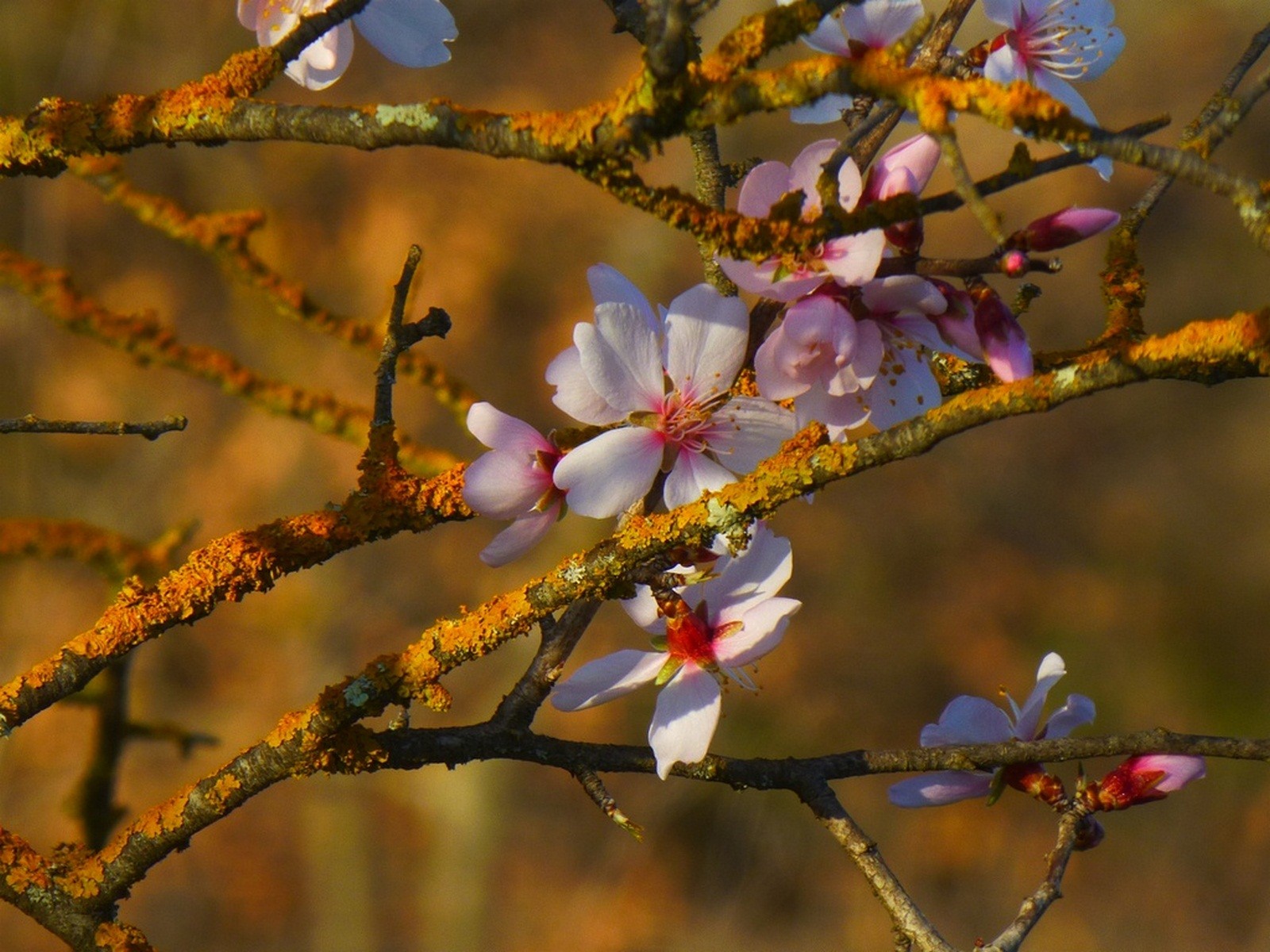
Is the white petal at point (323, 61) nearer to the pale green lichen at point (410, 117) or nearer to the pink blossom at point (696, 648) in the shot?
the pale green lichen at point (410, 117)

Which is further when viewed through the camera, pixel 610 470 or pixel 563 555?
pixel 563 555

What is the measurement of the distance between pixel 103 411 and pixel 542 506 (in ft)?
12.1

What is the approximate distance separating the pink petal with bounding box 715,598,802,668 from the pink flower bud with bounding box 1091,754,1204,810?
0.22 m

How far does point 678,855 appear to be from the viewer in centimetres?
372

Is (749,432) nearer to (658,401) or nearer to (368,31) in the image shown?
(658,401)

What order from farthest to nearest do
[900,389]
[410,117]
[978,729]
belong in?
[978,729], [900,389], [410,117]

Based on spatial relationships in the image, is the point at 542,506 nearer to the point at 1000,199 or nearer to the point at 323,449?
the point at 323,449

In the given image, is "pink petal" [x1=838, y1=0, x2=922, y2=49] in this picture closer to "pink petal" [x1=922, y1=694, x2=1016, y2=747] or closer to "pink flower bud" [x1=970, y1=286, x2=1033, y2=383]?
"pink flower bud" [x1=970, y1=286, x2=1033, y2=383]

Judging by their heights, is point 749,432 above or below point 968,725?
above

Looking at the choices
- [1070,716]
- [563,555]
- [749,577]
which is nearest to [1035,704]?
[1070,716]

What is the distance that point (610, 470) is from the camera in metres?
0.61

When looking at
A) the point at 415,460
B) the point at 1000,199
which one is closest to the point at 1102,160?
the point at 415,460

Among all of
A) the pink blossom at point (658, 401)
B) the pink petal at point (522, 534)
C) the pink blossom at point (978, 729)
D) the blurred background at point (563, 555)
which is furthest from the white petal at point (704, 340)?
the blurred background at point (563, 555)

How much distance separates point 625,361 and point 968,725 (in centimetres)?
30
